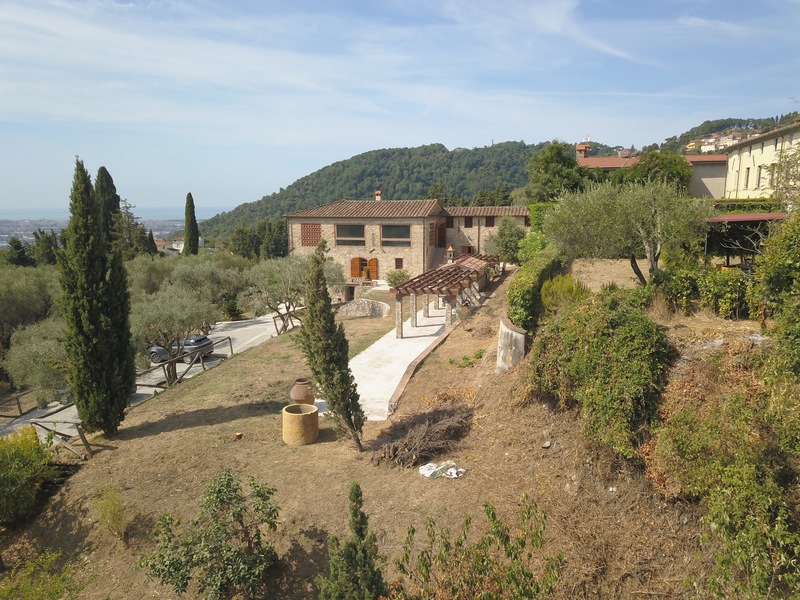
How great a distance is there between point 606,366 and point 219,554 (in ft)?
21.1

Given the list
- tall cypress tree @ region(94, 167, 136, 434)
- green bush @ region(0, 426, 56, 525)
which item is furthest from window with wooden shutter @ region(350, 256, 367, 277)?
green bush @ region(0, 426, 56, 525)

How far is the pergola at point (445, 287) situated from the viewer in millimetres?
18469

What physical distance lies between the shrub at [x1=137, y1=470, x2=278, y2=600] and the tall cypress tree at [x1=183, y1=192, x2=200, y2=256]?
40.8m

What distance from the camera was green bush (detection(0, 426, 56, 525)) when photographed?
9500 millimetres

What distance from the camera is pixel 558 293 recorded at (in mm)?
12172

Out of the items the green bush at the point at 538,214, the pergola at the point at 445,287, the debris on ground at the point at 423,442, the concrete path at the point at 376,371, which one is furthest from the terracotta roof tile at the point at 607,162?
the debris on ground at the point at 423,442

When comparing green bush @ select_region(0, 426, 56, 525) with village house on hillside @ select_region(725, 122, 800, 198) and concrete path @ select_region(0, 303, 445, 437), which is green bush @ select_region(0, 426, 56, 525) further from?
village house on hillside @ select_region(725, 122, 800, 198)

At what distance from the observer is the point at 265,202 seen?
150500 millimetres

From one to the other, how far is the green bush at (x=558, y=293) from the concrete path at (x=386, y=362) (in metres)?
4.67

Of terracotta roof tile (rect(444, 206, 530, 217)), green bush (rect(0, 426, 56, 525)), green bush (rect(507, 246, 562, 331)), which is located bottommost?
green bush (rect(0, 426, 56, 525))

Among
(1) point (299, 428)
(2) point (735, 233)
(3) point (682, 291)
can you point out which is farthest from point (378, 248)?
(3) point (682, 291)

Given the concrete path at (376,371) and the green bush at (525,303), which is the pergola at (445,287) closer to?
the concrete path at (376,371)

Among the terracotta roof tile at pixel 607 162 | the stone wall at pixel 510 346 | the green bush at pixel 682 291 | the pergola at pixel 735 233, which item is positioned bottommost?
the stone wall at pixel 510 346

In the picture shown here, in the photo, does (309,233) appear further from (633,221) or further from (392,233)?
(633,221)
